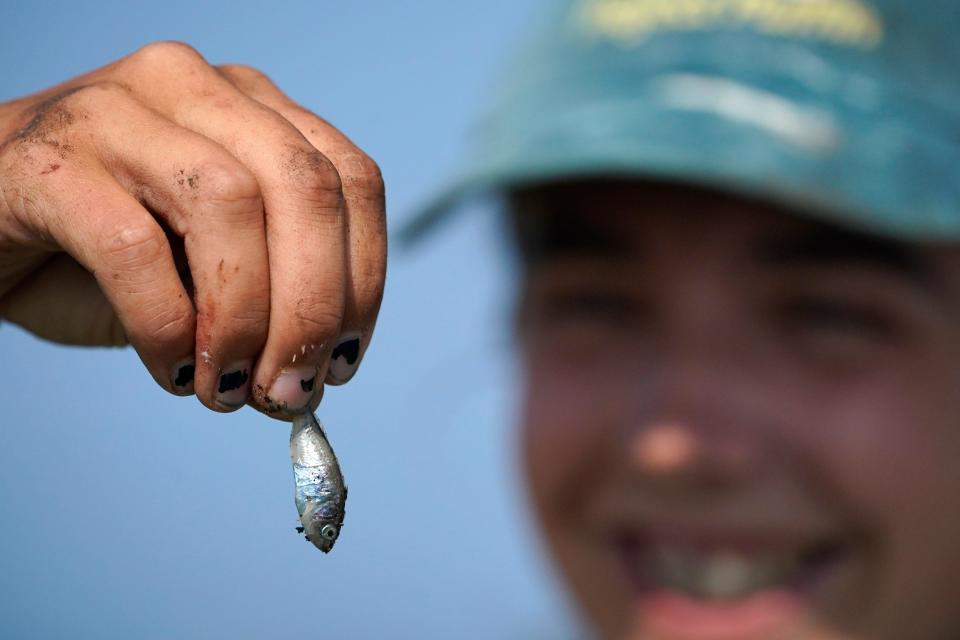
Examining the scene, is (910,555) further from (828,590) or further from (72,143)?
(72,143)

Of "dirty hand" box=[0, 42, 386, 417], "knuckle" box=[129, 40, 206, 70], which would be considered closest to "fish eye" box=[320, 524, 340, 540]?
"dirty hand" box=[0, 42, 386, 417]

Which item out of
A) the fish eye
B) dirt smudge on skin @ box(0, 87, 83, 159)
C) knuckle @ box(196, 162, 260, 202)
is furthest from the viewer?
the fish eye

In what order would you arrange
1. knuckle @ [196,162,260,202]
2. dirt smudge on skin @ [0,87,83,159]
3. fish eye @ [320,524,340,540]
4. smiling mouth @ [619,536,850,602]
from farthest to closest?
smiling mouth @ [619,536,850,602] → fish eye @ [320,524,340,540] → dirt smudge on skin @ [0,87,83,159] → knuckle @ [196,162,260,202]

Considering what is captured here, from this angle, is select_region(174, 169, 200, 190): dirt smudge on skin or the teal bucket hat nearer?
select_region(174, 169, 200, 190): dirt smudge on skin

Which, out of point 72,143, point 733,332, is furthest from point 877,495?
point 72,143

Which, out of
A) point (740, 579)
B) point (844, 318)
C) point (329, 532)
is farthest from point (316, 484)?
point (844, 318)

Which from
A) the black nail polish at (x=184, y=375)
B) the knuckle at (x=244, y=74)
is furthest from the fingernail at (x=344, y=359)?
the knuckle at (x=244, y=74)

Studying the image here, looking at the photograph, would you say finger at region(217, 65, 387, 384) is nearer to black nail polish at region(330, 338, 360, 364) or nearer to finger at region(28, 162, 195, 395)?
black nail polish at region(330, 338, 360, 364)
